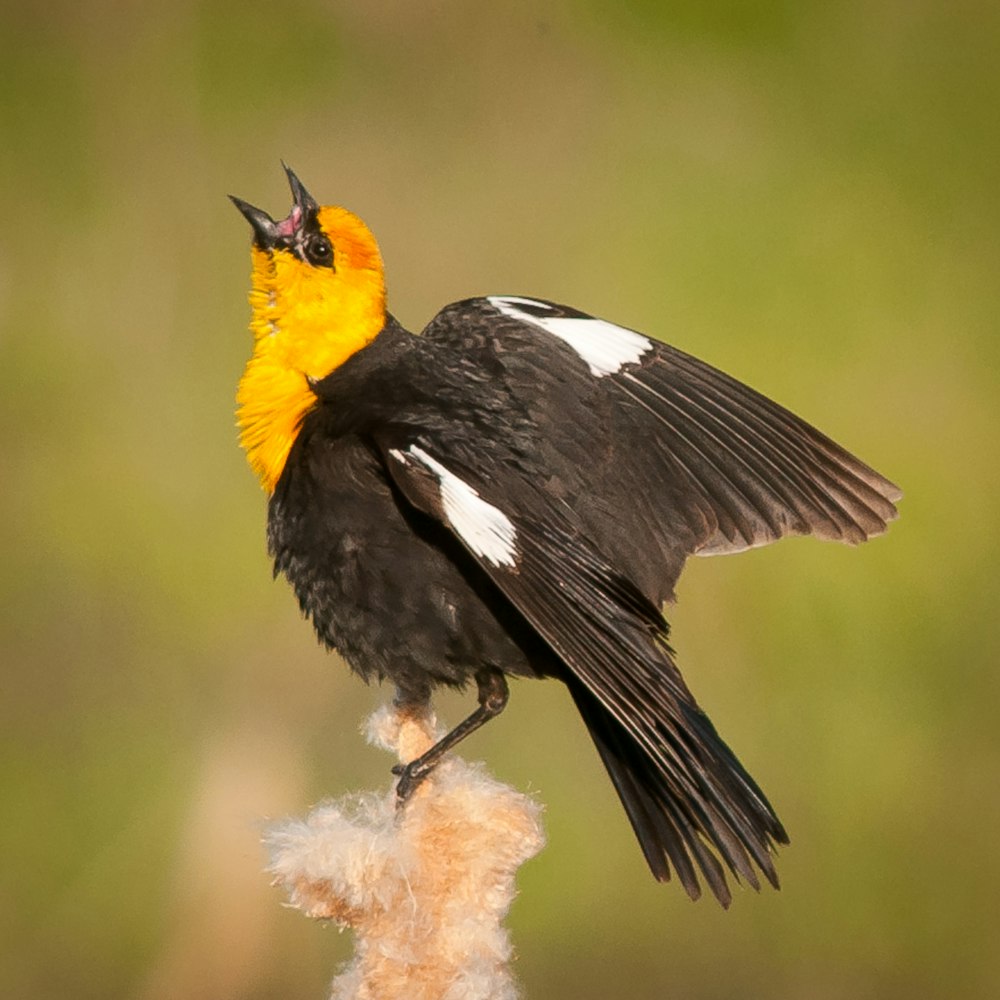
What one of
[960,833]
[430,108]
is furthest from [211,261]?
[960,833]

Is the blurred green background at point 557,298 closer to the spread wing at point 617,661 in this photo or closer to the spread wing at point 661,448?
the spread wing at point 661,448

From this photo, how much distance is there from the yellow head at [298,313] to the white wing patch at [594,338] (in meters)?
0.37

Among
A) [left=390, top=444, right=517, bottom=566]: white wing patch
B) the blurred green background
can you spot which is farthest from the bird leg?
the blurred green background

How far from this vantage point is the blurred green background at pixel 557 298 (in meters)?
3.52

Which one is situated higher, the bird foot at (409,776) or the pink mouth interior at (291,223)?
the pink mouth interior at (291,223)

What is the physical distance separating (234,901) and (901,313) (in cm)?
250

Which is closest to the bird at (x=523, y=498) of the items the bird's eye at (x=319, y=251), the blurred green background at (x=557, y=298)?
the bird's eye at (x=319, y=251)

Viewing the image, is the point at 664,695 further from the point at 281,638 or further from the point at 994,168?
the point at 994,168

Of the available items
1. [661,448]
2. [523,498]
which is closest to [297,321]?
[523,498]

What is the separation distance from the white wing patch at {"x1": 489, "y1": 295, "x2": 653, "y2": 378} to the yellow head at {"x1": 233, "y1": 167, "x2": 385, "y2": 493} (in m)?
0.37

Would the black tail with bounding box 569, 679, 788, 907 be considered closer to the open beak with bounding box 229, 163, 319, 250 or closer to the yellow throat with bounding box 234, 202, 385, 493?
the yellow throat with bounding box 234, 202, 385, 493

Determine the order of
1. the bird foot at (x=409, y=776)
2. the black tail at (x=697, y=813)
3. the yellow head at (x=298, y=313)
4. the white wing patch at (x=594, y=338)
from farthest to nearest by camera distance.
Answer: the white wing patch at (x=594, y=338) → the yellow head at (x=298, y=313) → the bird foot at (x=409, y=776) → the black tail at (x=697, y=813)

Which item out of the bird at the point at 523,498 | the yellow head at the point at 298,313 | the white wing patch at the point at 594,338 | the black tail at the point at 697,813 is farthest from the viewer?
the white wing patch at the point at 594,338

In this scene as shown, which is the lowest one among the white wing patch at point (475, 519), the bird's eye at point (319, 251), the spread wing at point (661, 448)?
the white wing patch at point (475, 519)
